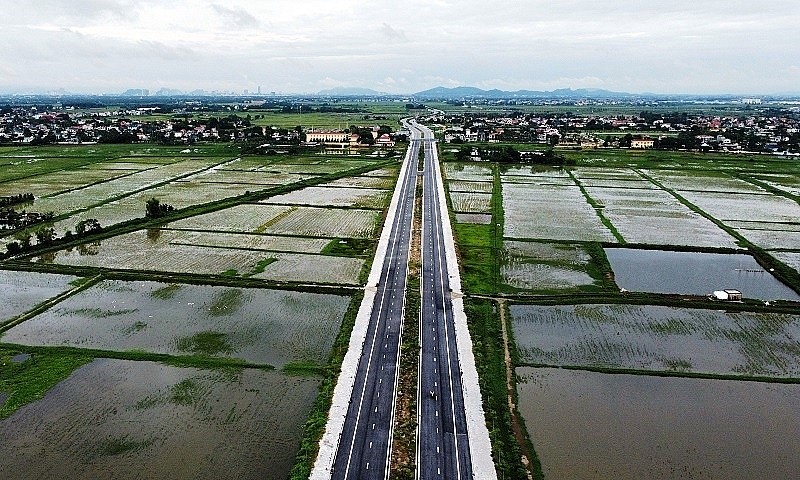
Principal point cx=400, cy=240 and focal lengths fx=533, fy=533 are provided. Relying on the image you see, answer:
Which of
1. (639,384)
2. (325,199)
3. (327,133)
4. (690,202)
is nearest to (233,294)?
(639,384)

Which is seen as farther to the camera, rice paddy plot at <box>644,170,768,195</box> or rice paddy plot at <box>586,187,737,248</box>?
rice paddy plot at <box>644,170,768,195</box>

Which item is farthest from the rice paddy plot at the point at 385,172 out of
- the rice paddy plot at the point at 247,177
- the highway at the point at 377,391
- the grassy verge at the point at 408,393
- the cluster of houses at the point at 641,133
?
the grassy verge at the point at 408,393

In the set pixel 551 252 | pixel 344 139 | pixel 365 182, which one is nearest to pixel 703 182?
pixel 551 252

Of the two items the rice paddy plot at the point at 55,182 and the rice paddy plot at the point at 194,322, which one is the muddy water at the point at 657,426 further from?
the rice paddy plot at the point at 55,182

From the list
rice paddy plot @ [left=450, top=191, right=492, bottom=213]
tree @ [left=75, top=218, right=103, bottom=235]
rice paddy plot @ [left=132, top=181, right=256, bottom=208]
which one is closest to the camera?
tree @ [left=75, top=218, right=103, bottom=235]

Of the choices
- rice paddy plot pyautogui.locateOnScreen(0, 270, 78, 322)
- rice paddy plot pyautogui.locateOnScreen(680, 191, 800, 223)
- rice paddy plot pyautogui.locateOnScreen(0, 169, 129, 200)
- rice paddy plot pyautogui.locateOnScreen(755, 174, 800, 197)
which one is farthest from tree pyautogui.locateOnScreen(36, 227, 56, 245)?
rice paddy plot pyautogui.locateOnScreen(755, 174, 800, 197)

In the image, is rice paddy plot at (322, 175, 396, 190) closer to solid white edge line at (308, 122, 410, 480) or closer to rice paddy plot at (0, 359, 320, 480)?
solid white edge line at (308, 122, 410, 480)
